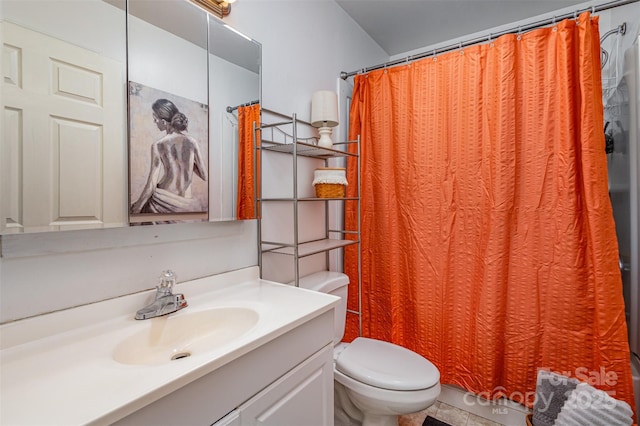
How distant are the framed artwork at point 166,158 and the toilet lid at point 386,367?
0.91 m

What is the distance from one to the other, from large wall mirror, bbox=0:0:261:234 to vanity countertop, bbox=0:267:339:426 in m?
0.27

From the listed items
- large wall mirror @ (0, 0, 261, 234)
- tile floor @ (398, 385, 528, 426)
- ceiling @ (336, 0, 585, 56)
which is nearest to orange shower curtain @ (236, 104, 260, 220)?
large wall mirror @ (0, 0, 261, 234)

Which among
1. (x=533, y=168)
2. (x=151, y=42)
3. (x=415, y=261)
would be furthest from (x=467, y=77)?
(x=151, y=42)

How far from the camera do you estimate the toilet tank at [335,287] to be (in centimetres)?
150

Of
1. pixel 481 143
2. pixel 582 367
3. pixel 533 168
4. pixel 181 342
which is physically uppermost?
pixel 481 143

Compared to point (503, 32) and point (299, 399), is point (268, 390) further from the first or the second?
point (503, 32)

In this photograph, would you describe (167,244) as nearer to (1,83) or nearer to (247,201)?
(247,201)

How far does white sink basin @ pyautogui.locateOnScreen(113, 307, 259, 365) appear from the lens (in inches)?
31.4

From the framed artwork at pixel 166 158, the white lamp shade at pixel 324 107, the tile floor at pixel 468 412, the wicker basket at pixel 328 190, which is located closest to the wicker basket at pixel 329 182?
the wicker basket at pixel 328 190

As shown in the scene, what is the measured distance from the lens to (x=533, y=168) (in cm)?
143

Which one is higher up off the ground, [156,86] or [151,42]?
[151,42]

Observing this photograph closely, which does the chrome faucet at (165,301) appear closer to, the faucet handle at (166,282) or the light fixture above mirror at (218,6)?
the faucet handle at (166,282)

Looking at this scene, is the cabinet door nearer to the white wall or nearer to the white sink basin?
the white sink basin

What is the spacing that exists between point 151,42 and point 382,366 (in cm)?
155
